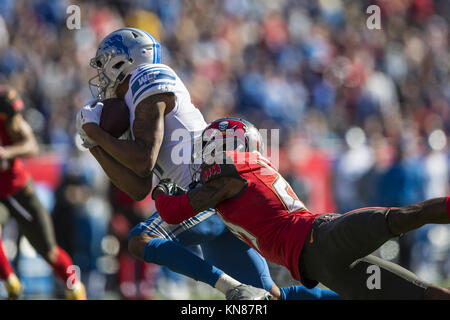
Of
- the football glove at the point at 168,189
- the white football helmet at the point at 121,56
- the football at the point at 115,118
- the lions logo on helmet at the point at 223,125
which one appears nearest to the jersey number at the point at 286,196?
the lions logo on helmet at the point at 223,125

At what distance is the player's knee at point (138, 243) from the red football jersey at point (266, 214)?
23.1 inches

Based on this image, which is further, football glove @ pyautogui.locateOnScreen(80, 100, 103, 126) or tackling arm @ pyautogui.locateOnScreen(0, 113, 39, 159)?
tackling arm @ pyautogui.locateOnScreen(0, 113, 39, 159)

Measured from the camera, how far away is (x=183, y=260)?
416cm

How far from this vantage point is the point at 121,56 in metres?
4.60

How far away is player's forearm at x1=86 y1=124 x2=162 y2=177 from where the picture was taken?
4.18 meters

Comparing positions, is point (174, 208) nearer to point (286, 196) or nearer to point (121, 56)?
point (286, 196)

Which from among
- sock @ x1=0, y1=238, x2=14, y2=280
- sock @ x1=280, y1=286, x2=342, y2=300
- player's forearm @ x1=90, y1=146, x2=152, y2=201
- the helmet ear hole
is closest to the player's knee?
player's forearm @ x1=90, y1=146, x2=152, y2=201

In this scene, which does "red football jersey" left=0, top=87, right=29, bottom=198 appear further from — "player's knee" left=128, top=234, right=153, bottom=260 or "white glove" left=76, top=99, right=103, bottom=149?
"player's knee" left=128, top=234, right=153, bottom=260

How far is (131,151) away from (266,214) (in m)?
0.92

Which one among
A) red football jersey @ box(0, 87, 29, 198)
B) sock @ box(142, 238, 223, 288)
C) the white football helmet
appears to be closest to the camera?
sock @ box(142, 238, 223, 288)

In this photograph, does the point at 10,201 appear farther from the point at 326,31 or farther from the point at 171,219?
the point at 326,31

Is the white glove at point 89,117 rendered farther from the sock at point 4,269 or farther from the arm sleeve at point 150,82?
the sock at point 4,269

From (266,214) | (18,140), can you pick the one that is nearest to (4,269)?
(18,140)

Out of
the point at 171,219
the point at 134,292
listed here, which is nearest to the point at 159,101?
the point at 171,219
